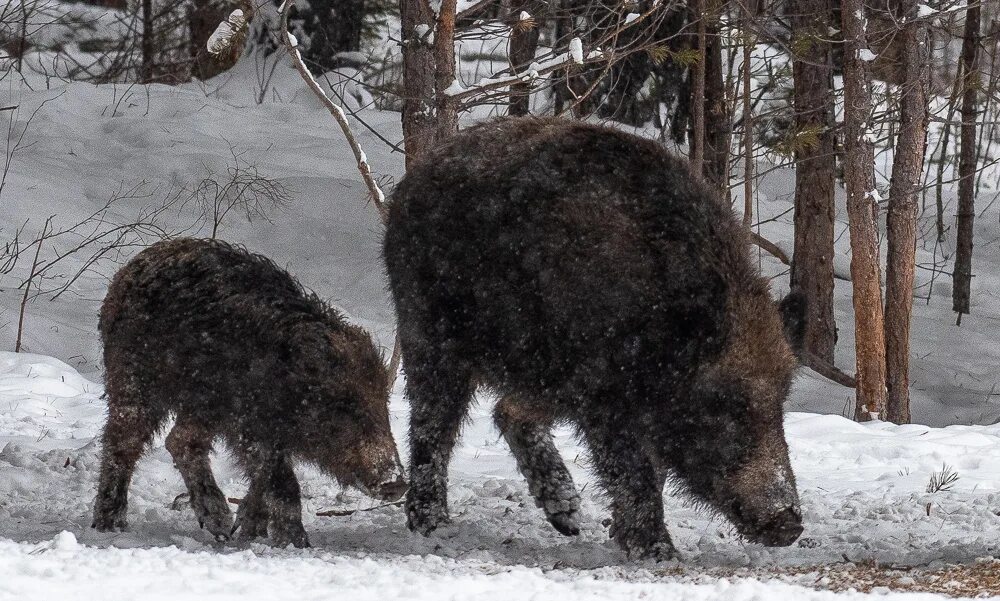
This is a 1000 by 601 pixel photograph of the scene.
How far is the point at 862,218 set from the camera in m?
8.82

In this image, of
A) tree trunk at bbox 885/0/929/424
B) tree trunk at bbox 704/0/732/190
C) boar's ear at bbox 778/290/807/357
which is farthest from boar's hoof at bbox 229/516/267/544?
tree trunk at bbox 704/0/732/190

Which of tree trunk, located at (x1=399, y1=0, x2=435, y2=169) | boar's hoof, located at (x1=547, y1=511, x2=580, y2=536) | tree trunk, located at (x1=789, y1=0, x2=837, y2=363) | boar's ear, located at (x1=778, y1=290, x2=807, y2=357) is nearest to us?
boar's ear, located at (x1=778, y1=290, x2=807, y2=357)

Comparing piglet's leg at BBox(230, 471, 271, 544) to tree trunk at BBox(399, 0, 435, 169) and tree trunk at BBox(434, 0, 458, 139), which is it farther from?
tree trunk at BBox(399, 0, 435, 169)

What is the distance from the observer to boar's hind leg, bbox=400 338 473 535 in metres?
4.91

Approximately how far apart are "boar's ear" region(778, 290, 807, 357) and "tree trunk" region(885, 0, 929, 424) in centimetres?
450

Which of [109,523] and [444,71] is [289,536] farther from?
[444,71]

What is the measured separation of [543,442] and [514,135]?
1487mm

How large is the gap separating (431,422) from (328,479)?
3.83ft

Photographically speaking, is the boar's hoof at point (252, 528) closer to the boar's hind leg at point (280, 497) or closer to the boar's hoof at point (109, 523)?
the boar's hind leg at point (280, 497)

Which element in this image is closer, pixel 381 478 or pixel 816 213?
pixel 381 478

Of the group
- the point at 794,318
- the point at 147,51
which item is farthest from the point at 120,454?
the point at 147,51

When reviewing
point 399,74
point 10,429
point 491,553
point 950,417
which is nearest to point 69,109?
point 399,74

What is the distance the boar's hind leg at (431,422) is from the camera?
4910 millimetres

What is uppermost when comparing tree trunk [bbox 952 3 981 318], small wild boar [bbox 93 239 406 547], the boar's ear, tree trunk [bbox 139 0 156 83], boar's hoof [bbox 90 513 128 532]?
tree trunk [bbox 139 0 156 83]
